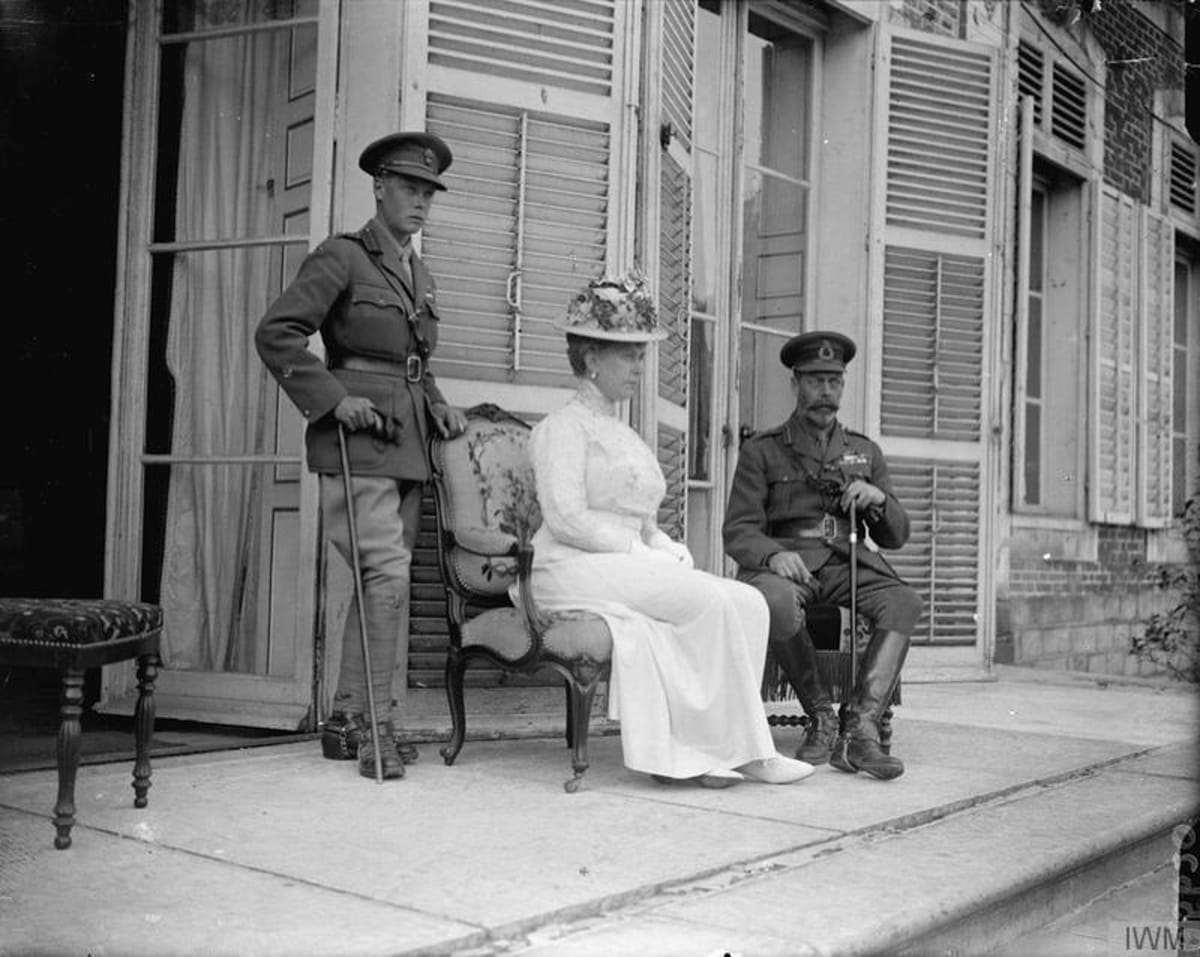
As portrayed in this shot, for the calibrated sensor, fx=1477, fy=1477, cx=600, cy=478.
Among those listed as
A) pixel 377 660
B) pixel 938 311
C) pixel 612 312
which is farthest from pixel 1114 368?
pixel 377 660

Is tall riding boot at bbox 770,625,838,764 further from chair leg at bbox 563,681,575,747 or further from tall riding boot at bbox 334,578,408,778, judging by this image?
tall riding boot at bbox 334,578,408,778

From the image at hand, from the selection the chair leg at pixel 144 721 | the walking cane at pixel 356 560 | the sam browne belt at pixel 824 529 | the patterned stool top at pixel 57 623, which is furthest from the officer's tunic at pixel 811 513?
the patterned stool top at pixel 57 623

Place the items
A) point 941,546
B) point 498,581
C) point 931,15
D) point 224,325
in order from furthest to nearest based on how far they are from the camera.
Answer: point 931,15 < point 941,546 < point 224,325 < point 498,581

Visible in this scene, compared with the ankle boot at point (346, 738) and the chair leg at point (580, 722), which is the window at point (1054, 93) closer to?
the chair leg at point (580, 722)

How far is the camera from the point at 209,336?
5492 mm

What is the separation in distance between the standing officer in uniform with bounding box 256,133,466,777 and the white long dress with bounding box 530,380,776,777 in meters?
0.43

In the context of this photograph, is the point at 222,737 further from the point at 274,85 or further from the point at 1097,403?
the point at 1097,403

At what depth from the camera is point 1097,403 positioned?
367 inches

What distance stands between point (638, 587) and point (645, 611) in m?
0.07

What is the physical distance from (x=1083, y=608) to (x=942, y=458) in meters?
2.52

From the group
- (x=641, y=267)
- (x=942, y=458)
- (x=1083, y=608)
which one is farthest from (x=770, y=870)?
(x=1083, y=608)

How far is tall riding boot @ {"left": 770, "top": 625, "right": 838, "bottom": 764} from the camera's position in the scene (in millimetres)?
4656

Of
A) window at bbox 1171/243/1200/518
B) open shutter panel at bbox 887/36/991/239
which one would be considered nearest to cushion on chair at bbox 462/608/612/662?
open shutter panel at bbox 887/36/991/239

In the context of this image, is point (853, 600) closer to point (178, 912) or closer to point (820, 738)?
point (820, 738)
